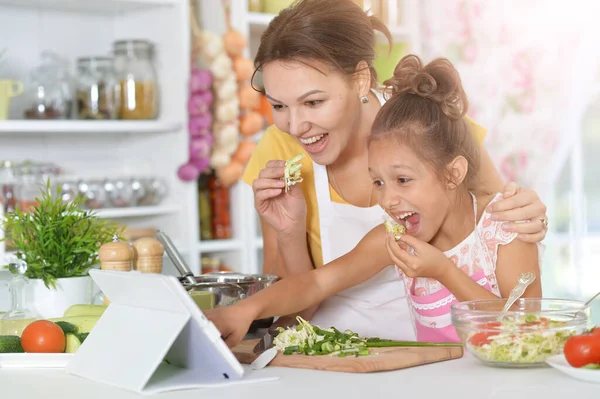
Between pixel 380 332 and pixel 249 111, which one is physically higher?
pixel 249 111

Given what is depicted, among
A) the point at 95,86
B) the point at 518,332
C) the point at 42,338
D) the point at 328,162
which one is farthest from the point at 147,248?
the point at 95,86

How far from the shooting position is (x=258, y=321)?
1.77 m

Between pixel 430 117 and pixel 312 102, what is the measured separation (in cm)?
26

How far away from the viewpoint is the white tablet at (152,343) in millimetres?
1301

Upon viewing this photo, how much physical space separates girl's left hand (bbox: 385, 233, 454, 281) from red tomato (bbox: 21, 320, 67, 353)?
0.67 metres

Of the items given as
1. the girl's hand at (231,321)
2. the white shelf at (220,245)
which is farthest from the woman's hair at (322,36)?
the white shelf at (220,245)

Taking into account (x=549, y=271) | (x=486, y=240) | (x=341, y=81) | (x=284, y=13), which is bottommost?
(x=549, y=271)

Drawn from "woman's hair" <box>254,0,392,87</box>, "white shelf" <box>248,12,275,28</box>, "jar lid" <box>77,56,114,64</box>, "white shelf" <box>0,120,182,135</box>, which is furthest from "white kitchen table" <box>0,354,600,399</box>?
"white shelf" <box>248,12,275,28</box>

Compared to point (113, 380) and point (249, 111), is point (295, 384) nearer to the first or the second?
point (113, 380)

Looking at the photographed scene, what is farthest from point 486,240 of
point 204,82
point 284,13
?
point 204,82

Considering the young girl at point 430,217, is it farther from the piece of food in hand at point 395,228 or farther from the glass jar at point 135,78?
the glass jar at point 135,78

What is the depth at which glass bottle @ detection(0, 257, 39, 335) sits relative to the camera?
1.67 metres

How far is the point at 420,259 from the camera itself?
178 cm

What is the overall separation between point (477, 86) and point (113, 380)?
318cm
